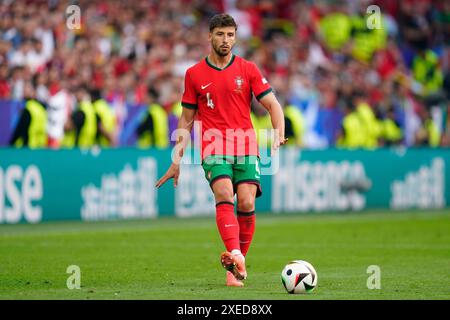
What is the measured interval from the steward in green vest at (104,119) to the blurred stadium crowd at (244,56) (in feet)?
0.10

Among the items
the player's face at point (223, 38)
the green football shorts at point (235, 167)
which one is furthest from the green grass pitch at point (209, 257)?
the player's face at point (223, 38)

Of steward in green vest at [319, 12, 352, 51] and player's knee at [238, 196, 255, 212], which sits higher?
steward in green vest at [319, 12, 352, 51]

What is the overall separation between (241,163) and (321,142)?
13992 millimetres

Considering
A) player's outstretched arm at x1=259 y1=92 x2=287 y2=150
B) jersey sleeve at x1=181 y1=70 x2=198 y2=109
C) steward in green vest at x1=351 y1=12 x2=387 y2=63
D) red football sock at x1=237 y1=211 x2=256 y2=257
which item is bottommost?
red football sock at x1=237 y1=211 x2=256 y2=257

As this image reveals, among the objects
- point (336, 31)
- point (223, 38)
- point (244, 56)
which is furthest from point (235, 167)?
point (336, 31)

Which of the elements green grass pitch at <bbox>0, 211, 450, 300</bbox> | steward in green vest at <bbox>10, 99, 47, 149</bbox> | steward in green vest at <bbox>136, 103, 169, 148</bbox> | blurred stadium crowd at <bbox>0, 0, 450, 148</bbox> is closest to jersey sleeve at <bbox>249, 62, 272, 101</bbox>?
green grass pitch at <bbox>0, 211, 450, 300</bbox>

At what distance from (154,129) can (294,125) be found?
145 inches

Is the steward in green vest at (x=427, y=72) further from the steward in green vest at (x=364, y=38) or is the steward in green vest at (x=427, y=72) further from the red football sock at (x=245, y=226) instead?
the red football sock at (x=245, y=226)

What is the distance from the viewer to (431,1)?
105 feet

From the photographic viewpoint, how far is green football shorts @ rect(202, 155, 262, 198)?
10344 millimetres

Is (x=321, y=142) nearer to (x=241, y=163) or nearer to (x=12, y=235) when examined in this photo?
(x=12, y=235)

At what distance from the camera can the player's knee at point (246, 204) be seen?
10430mm

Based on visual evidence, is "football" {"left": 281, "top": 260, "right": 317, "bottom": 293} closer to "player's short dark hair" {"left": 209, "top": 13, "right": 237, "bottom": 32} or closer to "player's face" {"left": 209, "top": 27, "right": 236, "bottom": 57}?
"player's face" {"left": 209, "top": 27, "right": 236, "bottom": 57}

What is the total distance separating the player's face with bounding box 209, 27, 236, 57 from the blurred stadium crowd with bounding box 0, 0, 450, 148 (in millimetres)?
8570
